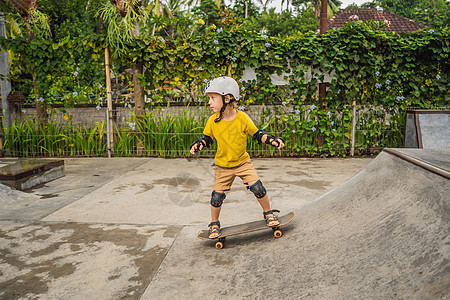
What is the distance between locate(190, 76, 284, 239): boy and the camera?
9.43 ft

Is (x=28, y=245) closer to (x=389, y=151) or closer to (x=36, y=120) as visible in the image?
(x=389, y=151)

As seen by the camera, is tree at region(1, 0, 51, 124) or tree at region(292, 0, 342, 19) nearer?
tree at region(1, 0, 51, 124)

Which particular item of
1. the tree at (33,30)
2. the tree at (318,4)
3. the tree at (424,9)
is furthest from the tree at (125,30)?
the tree at (424,9)

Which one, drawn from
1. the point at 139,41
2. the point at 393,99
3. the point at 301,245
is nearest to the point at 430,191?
the point at 301,245

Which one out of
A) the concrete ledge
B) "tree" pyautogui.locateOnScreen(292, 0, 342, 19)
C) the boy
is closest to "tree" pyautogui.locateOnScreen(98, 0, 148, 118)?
the concrete ledge

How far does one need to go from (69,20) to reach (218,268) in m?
19.6

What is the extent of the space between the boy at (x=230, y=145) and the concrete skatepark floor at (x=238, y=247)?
37 centimetres

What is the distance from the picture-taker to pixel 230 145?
2.90 meters

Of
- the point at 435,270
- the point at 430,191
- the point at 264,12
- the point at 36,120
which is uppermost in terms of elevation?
the point at 264,12

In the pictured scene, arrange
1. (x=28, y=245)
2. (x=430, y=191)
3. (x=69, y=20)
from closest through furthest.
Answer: (x=430, y=191), (x=28, y=245), (x=69, y=20)

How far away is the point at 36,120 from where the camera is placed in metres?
8.12

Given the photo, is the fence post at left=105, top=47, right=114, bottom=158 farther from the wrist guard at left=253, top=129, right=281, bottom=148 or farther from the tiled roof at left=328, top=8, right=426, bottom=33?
the tiled roof at left=328, top=8, right=426, bottom=33

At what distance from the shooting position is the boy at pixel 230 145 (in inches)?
113

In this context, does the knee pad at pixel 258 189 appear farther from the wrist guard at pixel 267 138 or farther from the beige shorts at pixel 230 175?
the wrist guard at pixel 267 138
